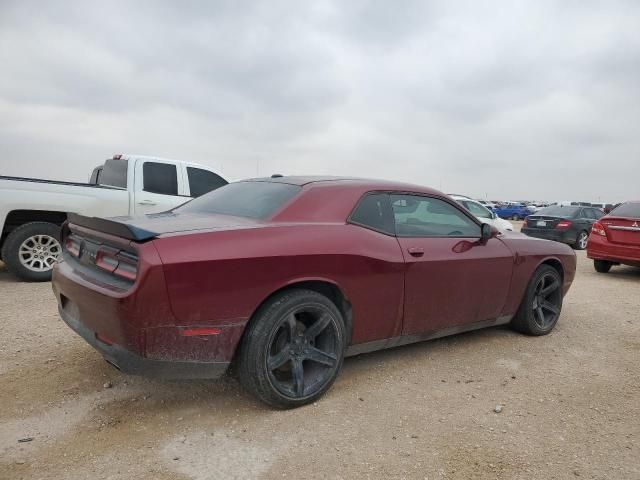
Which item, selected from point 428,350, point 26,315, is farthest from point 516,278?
point 26,315

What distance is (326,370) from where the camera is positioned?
3.12 m

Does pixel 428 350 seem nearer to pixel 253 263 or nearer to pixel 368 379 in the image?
pixel 368 379

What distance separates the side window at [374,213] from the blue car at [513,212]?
41.5 m

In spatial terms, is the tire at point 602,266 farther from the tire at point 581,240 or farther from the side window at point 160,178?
the side window at point 160,178

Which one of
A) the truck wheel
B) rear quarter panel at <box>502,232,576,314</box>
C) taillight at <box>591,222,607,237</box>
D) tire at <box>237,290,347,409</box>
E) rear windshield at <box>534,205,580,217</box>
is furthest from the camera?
rear windshield at <box>534,205,580,217</box>

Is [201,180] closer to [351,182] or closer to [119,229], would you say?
[351,182]

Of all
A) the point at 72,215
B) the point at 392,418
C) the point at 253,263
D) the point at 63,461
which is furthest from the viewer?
the point at 72,215

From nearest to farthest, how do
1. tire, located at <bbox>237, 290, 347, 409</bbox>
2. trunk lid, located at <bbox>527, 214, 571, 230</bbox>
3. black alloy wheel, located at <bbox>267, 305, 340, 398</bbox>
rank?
1. tire, located at <bbox>237, 290, 347, 409</bbox>
2. black alloy wheel, located at <bbox>267, 305, 340, 398</bbox>
3. trunk lid, located at <bbox>527, 214, 571, 230</bbox>

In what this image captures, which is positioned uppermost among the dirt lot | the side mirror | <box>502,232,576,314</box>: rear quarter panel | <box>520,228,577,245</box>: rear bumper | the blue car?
the side mirror

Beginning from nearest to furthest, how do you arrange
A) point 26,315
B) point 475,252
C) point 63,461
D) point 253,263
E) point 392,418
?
1. point 63,461
2. point 253,263
3. point 392,418
4. point 475,252
5. point 26,315

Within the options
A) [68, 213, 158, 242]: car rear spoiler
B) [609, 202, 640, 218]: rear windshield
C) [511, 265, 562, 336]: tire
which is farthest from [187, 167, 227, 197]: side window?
[609, 202, 640, 218]: rear windshield

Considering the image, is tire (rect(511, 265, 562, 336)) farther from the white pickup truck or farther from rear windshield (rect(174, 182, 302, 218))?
the white pickup truck

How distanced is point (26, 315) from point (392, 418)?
3.76 m

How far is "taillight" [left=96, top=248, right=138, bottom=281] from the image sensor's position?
2.54 metres
